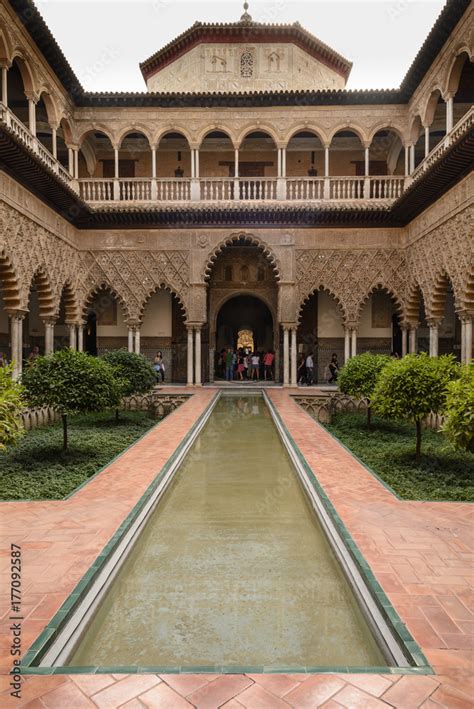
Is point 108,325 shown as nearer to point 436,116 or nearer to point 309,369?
point 309,369

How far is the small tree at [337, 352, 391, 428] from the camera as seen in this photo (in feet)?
31.6

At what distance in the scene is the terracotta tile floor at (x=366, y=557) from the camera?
7.01 ft

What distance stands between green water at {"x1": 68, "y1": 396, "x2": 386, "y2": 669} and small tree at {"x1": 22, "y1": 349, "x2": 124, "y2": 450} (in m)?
2.37

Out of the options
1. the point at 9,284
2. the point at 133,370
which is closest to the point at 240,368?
the point at 133,370

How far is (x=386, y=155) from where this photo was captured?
58.3 feet

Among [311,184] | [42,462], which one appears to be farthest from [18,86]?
[42,462]

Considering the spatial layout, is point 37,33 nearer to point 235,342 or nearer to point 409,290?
point 409,290

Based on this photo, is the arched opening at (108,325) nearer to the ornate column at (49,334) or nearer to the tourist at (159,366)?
the tourist at (159,366)

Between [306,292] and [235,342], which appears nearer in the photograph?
[306,292]

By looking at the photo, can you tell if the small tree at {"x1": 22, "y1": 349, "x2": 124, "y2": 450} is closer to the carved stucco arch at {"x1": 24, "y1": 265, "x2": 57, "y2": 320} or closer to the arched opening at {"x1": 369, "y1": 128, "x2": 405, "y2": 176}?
the carved stucco arch at {"x1": 24, "y1": 265, "x2": 57, "y2": 320}

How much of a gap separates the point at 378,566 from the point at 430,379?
161 inches

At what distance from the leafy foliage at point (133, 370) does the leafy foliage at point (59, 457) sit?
77cm

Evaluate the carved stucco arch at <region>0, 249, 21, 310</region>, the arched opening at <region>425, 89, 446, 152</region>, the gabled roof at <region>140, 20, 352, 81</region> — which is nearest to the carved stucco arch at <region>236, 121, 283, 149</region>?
the gabled roof at <region>140, 20, 352, 81</region>

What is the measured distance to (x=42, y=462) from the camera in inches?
275
